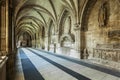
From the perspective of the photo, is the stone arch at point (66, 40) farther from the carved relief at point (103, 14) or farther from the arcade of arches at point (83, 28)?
the carved relief at point (103, 14)

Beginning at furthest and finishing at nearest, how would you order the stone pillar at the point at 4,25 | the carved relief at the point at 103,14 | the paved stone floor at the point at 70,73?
the carved relief at the point at 103,14 < the stone pillar at the point at 4,25 < the paved stone floor at the point at 70,73

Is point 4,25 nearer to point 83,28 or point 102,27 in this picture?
point 102,27

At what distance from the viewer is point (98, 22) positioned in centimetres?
761

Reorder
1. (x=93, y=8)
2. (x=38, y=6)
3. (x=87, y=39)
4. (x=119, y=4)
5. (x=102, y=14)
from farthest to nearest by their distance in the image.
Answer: (x=38, y=6) → (x=87, y=39) → (x=93, y=8) → (x=102, y=14) → (x=119, y=4)

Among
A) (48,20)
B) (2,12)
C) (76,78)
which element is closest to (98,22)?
(76,78)

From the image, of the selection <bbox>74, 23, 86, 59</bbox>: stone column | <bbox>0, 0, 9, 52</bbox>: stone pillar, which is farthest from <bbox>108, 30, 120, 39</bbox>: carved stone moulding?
<bbox>0, 0, 9, 52</bbox>: stone pillar

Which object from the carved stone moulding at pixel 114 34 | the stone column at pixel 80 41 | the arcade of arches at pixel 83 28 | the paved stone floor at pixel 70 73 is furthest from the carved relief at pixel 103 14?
the paved stone floor at pixel 70 73

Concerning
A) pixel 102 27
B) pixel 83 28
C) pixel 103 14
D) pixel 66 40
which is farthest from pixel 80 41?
pixel 66 40

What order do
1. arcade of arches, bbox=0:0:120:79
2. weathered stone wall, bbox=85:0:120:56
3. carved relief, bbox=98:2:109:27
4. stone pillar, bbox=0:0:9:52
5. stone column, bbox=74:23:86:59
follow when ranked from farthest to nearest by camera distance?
stone column, bbox=74:23:86:59 → carved relief, bbox=98:2:109:27 → weathered stone wall, bbox=85:0:120:56 → arcade of arches, bbox=0:0:120:79 → stone pillar, bbox=0:0:9:52

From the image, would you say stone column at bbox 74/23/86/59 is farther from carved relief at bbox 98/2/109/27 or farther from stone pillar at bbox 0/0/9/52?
stone pillar at bbox 0/0/9/52

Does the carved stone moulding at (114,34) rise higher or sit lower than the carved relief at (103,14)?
lower

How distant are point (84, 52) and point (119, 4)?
3785 mm

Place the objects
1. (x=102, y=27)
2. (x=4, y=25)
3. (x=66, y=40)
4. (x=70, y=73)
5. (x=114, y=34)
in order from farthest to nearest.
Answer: (x=66, y=40), (x=102, y=27), (x=114, y=34), (x=70, y=73), (x=4, y=25)

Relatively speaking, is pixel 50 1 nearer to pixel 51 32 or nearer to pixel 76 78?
pixel 51 32
